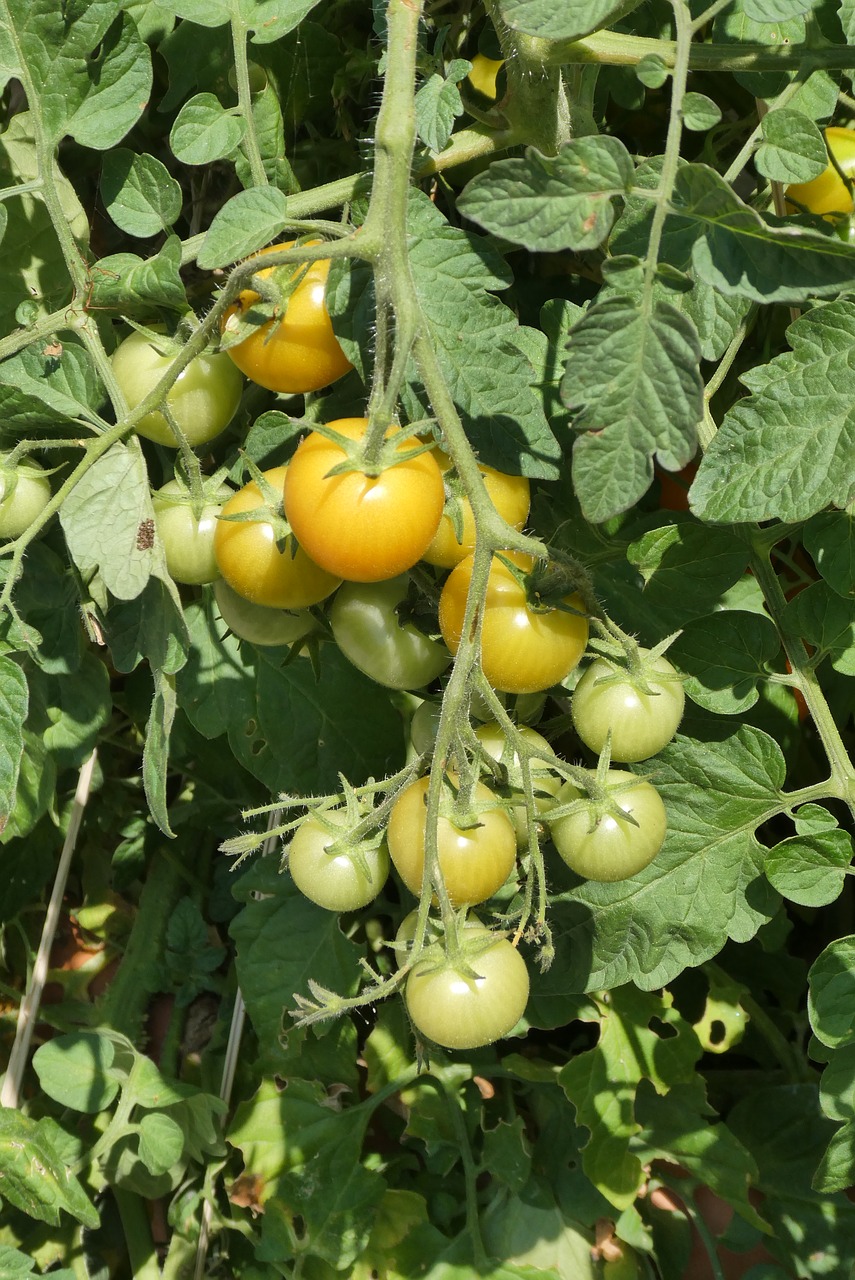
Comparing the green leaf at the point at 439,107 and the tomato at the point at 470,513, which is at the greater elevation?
the green leaf at the point at 439,107

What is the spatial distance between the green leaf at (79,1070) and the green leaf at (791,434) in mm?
1056

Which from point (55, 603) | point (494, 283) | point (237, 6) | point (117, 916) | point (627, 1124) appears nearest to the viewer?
point (494, 283)

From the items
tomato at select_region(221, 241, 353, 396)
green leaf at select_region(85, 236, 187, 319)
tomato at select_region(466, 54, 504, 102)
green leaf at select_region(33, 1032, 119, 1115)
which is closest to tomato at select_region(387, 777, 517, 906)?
tomato at select_region(221, 241, 353, 396)

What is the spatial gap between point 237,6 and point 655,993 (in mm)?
1136

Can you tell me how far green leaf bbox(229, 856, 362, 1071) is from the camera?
1313 millimetres

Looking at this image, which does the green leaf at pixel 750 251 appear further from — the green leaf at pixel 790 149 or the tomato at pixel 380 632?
the tomato at pixel 380 632

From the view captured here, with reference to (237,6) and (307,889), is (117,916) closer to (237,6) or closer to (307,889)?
(307,889)

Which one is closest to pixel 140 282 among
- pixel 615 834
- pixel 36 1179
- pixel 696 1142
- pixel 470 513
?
pixel 470 513

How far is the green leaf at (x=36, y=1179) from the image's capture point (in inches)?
47.1

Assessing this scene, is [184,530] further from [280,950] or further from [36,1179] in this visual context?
[36,1179]

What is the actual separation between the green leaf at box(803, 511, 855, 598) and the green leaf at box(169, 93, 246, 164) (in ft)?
1.90

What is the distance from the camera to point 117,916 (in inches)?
66.2

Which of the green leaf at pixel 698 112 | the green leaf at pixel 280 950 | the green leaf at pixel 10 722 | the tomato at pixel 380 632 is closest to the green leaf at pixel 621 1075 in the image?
the green leaf at pixel 280 950

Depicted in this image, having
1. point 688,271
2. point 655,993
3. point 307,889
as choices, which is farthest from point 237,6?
point 655,993
